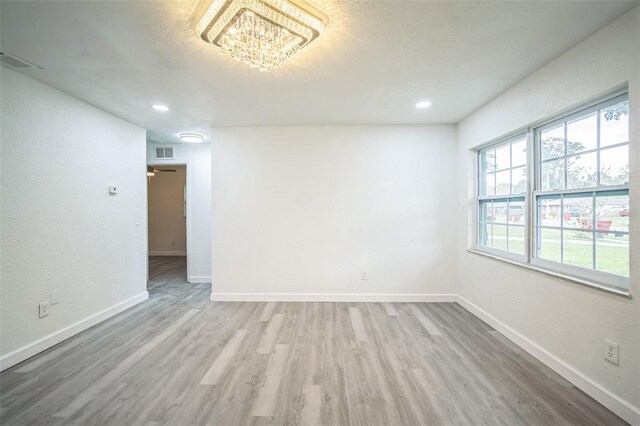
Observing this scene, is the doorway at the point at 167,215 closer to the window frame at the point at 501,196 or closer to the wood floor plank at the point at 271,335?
the wood floor plank at the point at 271,335

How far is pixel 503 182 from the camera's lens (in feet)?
9.62

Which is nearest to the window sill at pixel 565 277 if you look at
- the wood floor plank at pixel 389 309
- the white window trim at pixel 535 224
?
the white window trim at pixel 535 224

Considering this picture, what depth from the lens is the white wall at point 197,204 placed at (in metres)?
4.67

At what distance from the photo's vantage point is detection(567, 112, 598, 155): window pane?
75.5 inches

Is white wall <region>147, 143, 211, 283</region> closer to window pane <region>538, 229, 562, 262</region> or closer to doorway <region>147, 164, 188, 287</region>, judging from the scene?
doorway <region>147, 164, 188, 287</region>

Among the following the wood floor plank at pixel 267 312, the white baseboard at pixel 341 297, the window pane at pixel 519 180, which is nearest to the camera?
the window pane at pixel 519 180

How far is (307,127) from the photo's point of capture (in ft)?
12.1

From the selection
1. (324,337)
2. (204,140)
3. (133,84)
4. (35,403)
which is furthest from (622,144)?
(204,140)

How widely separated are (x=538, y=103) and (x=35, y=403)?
14.5 feet

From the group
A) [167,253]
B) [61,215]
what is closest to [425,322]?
[61,215]

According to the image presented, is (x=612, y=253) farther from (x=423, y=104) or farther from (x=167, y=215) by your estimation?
(x=167, y=215)

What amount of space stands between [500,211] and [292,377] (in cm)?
280

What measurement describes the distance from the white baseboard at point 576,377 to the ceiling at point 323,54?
238 cm

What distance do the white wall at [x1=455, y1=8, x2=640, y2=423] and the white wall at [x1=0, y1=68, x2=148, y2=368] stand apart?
444 cm
